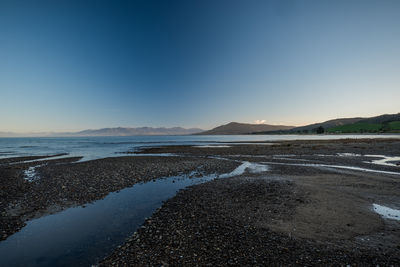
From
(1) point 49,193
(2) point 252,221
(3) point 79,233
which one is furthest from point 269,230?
(1) point 49,193

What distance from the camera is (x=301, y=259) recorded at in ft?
20.2

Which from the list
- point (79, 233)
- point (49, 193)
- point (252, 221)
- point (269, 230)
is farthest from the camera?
point (49, 193)

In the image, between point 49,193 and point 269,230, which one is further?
point 49,193

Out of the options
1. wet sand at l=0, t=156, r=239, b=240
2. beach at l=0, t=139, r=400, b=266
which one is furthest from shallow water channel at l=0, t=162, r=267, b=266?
wet sand at l=0, t=156, r=239, b=240

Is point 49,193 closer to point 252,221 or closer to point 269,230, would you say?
point 252,221

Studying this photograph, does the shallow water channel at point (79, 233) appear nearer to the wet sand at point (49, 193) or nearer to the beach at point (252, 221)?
the beach at point (252, 221)

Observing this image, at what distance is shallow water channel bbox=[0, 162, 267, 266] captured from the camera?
6.77m

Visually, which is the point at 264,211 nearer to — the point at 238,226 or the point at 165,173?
the point at 238,226

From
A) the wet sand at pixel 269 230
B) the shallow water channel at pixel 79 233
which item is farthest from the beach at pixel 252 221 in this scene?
the shallow water channel at pixel 79 233

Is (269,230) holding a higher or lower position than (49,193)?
lower

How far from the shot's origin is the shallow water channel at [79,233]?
677cm

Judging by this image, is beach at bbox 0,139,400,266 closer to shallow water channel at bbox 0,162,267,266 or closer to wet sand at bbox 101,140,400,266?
wet sand at bbox 101,140,400,266

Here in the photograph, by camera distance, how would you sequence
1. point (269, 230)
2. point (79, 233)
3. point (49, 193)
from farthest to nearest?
1. point (49, 193)
2. point (79, 233)
3. point (269, 230)

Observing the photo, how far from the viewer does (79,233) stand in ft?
28.1
